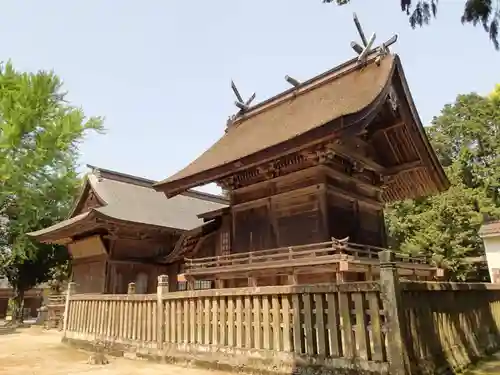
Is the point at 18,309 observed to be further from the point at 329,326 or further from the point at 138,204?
the point at 329,326

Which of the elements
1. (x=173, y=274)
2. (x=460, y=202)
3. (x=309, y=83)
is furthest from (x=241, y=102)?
(x=460, y=202)

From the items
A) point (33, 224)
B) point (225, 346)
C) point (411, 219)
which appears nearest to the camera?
point (225, 346)

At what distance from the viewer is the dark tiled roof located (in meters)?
16.9

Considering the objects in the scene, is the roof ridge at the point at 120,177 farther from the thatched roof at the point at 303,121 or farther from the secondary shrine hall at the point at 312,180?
the thatched roof at the point at 303,121

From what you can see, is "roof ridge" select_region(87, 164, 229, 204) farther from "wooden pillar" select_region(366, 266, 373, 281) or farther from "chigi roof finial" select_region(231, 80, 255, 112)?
"wooden pillar" select_region(366, 266, 373, 281)

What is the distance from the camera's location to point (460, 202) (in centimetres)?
2583

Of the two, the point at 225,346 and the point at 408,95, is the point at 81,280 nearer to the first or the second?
the point at 225,346

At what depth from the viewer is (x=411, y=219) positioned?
91.4 feet

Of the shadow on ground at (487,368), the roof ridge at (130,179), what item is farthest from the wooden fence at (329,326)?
the roof ridge at (130,179)

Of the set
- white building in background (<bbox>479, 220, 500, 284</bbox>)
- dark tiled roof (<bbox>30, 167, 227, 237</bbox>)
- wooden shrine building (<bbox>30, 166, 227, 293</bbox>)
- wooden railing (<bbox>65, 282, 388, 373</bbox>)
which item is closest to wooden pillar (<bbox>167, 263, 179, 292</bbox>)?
wooden shrine building (<bbox>30, 166, 227, 293</bbox>)

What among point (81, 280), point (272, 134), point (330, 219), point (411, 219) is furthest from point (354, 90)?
point (411, 219)

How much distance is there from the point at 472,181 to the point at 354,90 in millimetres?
26792

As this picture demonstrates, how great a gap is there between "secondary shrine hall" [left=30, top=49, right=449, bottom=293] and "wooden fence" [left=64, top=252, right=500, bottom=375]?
8.53ft

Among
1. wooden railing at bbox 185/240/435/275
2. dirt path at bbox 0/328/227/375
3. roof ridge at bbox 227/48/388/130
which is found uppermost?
roof ridge at bbox 227/48/388/130
